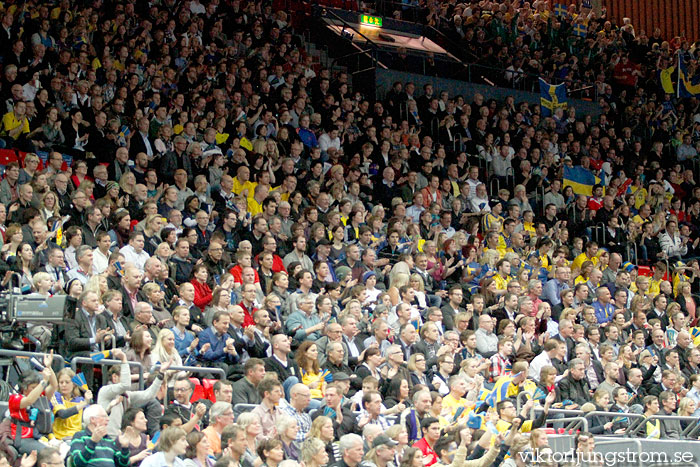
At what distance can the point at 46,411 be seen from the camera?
23.4ft

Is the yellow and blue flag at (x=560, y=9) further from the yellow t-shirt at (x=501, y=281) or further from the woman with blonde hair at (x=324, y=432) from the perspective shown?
the woman with blonde hair at (x=324, y=432)

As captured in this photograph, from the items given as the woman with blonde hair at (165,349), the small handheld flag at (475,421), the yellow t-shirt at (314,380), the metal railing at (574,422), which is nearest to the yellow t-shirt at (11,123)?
the woman with blonde hair at (165,349)

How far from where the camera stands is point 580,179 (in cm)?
1775

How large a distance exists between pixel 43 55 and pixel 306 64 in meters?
4.92

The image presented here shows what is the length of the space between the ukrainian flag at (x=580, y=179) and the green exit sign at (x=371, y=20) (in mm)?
4623

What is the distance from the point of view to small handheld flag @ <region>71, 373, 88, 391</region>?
785 centimetres

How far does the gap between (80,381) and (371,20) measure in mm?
13102

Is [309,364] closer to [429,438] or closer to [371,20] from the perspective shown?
[429,438]

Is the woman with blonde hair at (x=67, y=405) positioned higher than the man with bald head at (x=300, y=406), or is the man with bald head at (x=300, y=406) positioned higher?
the woman with blonde hair at (x=67, y=405)

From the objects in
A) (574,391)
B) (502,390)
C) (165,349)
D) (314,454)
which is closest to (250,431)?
(314,454)

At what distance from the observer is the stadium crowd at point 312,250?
26.8 ft

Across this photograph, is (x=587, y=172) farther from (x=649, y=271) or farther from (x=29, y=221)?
(x=29, y=221)

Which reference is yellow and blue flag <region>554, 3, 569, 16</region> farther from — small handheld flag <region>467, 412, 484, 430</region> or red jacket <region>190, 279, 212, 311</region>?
small handheld flag <region>467, 412, 484, 430</region>

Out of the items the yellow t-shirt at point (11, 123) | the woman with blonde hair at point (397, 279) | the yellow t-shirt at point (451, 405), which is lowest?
the yellow t-shirt at point (451, 405)
